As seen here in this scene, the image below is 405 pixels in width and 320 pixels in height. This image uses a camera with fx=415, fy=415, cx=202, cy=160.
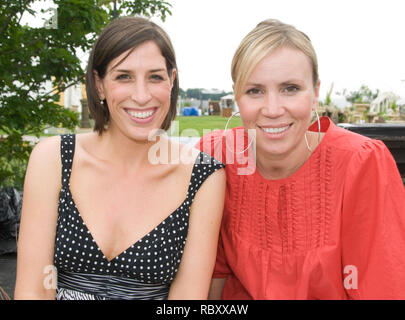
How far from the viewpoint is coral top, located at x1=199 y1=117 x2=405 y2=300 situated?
155 cm

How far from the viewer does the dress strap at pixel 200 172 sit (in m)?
1.83

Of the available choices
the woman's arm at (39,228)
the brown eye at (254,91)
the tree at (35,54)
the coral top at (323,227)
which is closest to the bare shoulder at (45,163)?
the woman's arm at (39,228)

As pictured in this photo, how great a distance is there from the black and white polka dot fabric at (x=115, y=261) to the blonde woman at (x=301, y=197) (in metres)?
0.30

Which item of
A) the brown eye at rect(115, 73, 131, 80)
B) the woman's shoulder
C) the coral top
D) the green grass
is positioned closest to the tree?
the green grass

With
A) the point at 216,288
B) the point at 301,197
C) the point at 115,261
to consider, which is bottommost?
the point at 216,288

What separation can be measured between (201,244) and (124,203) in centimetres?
38

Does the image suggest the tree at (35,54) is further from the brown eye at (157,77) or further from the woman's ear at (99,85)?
the brown eye at (157,77)

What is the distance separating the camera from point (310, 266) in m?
1.66

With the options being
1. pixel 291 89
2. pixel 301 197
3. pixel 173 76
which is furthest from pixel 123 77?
A: pixel 301 197

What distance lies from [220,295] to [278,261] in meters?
0.49

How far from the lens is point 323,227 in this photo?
169 centimetres

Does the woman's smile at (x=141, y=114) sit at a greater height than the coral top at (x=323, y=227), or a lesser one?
greater

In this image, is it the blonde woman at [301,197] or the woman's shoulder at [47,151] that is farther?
the woman's shoulder at [47,151]

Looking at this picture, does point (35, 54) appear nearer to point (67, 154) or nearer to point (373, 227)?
point (67, 154)
